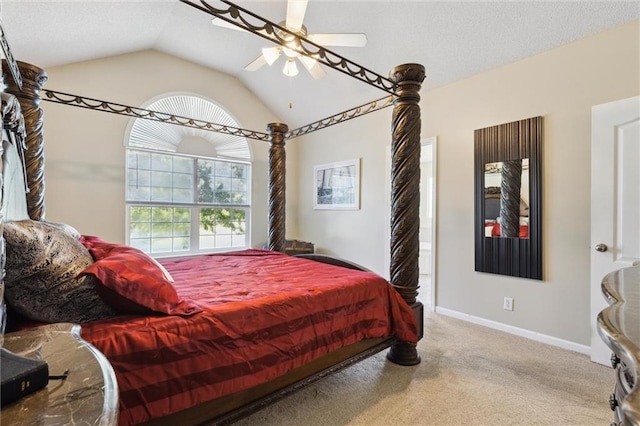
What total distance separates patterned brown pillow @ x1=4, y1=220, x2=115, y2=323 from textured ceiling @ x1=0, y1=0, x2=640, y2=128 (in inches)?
87.1

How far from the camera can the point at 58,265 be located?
1.12 metres

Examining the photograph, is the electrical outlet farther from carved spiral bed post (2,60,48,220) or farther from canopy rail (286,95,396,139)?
carved spiral bed post (2,60,48,220)

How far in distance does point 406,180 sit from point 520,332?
6.65 feet

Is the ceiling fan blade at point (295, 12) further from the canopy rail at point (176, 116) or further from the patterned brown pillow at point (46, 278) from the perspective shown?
the patterned brown pillow at point (46, 278)

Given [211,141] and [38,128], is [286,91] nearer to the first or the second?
[211,141]

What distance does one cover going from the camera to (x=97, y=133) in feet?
12.2

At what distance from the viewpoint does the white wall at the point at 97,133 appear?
3.44m

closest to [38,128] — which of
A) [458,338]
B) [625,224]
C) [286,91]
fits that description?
[286,91]

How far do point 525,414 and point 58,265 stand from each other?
2.51 metres

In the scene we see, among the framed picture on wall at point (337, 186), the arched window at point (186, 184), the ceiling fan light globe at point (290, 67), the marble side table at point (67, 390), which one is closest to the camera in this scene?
the marble side table at point (67, 390)

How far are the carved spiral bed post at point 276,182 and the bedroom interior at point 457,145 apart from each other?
1.24m

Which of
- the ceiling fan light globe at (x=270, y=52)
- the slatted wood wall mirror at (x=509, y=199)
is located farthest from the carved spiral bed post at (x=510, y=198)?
the ceiling fan light globe at (x=270, y=52)

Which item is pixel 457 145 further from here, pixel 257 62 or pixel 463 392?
pixel 463 392

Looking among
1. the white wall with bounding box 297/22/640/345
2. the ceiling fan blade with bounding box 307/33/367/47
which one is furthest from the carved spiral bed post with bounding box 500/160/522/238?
the ceiling fan blade with bounding box 307/33/367/47
